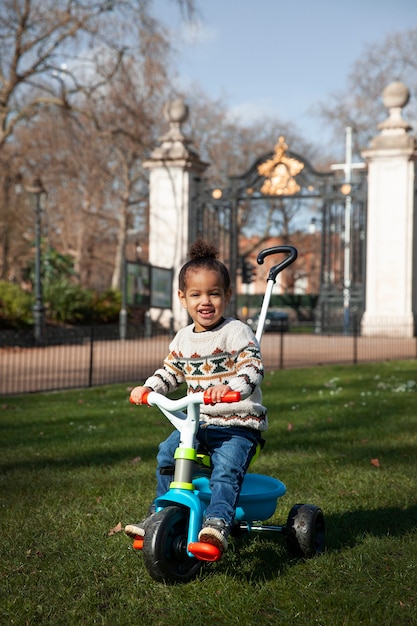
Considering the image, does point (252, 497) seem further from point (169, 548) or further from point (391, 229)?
point (391, 229)

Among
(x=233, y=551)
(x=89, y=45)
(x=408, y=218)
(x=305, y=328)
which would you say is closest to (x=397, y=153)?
(x=408, y=218)

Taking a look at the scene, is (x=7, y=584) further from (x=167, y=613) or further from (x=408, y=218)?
(x=408, y=218)

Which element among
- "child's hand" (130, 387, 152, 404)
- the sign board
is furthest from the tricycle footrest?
A: the sign board

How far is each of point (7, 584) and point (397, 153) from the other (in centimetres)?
2002

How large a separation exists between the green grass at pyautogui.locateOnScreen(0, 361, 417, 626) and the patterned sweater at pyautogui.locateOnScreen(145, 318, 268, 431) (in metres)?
0.70

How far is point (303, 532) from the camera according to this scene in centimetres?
362

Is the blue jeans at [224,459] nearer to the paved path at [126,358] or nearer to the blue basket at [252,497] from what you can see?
the blue basket at [252,497]

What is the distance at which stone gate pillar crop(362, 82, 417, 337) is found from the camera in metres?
21.4

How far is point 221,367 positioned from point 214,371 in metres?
0.04

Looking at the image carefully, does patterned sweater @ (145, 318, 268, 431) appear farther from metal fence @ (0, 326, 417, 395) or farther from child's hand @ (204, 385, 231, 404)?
metal fence @ (0, 326, 417, 395)

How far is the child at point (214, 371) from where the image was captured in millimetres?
3451

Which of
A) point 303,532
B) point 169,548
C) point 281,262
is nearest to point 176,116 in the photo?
point 281,262

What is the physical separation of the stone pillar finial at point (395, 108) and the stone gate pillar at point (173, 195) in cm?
578

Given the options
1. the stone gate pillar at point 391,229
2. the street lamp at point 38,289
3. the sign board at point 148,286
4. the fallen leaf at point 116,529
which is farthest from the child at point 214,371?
the stone gate pillar at point 391,229
